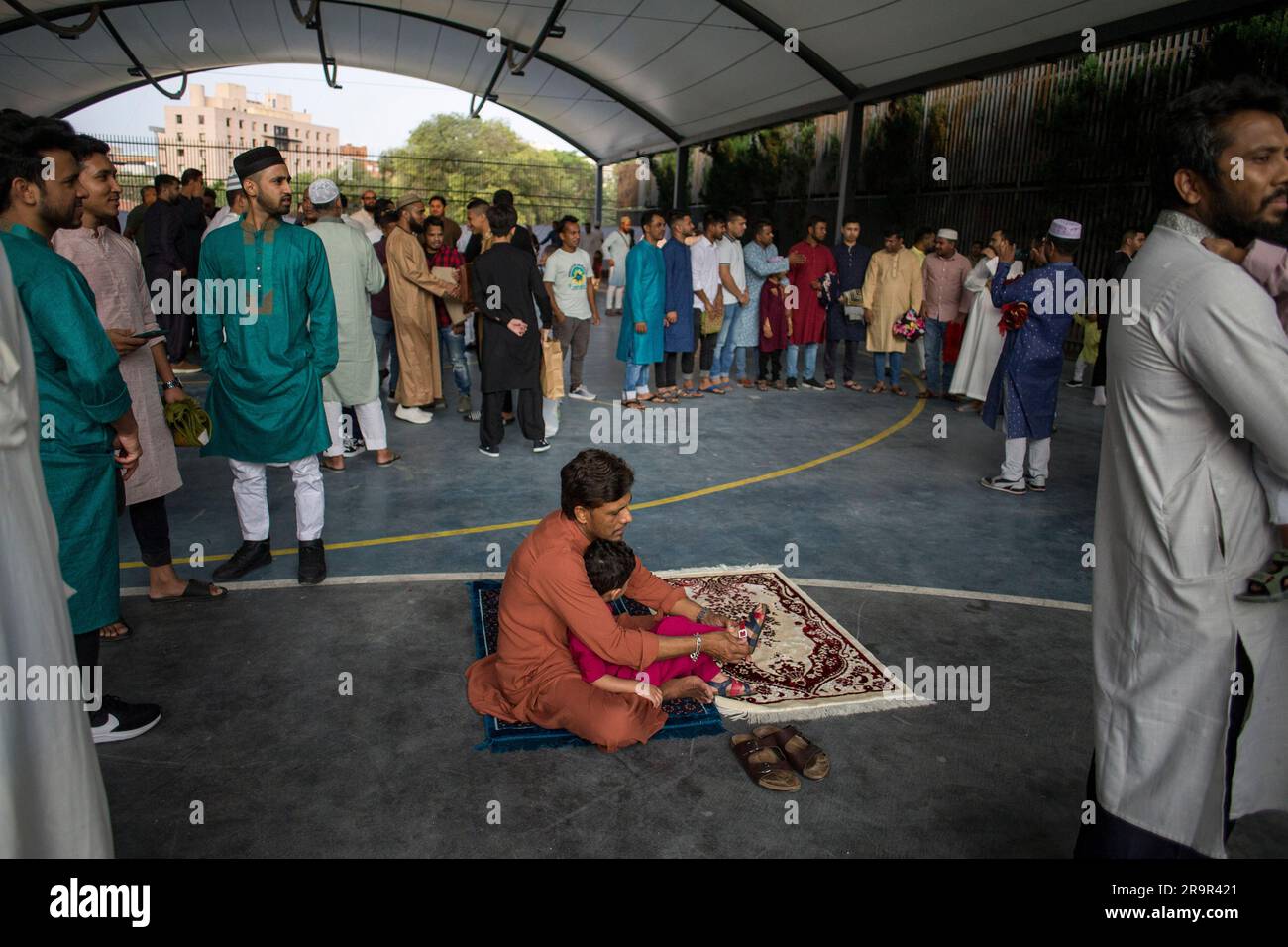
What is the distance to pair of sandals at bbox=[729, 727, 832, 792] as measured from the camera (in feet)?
9.07

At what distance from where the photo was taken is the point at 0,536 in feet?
4.53

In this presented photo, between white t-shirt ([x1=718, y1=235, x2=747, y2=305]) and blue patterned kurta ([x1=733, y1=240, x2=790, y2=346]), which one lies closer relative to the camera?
white t-shirt ([x1=718, y1=235, x2=747, y2=305])

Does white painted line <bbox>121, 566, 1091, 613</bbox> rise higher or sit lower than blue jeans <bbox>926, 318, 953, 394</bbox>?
lower

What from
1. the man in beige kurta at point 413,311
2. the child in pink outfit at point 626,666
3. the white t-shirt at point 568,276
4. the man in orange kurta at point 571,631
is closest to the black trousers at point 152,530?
the man in orange kurta at point 571,631

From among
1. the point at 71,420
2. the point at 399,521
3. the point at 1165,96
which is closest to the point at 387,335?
the point at 399,521

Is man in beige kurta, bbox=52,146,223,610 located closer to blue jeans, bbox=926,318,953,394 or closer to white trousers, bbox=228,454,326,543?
white trousers, bbox=228,454,326,543

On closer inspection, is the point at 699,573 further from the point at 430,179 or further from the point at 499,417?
the point at 430,179

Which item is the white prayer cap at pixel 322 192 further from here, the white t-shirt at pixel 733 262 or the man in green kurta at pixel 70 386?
the white t-shirt at pixel 733 262

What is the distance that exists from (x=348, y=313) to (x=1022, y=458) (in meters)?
4.81

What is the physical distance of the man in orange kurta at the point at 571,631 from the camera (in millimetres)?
2852

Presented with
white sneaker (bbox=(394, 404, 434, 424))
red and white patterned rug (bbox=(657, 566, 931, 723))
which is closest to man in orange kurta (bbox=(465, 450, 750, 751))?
red and white patterned rug (bbox=(657, 566, 931, 723))

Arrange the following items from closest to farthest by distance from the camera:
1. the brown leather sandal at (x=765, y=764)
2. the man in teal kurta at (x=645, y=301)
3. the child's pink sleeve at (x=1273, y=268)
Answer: the child's pink sleeve at (x=1273, y=268)
the brown leather sandal at (x=765, y=764)
the man in teal kurta at (x=645, y=301)

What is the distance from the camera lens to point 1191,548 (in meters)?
1.62

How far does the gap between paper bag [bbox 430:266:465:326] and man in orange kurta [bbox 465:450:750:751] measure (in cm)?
499
